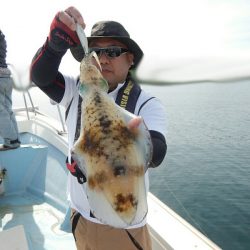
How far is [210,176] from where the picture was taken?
16.8 m

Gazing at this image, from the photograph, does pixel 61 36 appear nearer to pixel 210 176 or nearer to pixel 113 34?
pixel 113 34

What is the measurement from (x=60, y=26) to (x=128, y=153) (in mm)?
959

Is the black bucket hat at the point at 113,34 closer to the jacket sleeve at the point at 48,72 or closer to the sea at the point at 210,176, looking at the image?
the jacket sleeve at the point at 48,72

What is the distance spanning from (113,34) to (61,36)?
20.6 inches

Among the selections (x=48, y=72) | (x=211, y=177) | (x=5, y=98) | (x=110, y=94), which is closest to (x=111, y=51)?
(x=110, y=94)

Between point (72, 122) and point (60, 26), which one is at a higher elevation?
point (60, 26)

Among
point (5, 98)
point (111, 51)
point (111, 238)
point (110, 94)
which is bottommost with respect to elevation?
point (111, 238)

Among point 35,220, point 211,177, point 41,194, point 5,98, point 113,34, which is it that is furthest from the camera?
point 211,177

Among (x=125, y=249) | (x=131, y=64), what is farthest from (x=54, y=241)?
(x=131, y=64)

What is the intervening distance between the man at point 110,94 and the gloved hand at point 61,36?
9cm

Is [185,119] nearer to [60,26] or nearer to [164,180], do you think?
[164,180]

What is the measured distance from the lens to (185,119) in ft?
93.1

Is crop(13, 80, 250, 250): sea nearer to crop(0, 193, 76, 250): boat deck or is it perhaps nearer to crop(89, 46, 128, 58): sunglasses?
crop(0, 193, 76, 250): boat deck

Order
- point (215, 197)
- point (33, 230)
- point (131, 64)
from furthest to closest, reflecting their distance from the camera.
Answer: point (215, 197) < point (33, 230) < point (131, 64)
